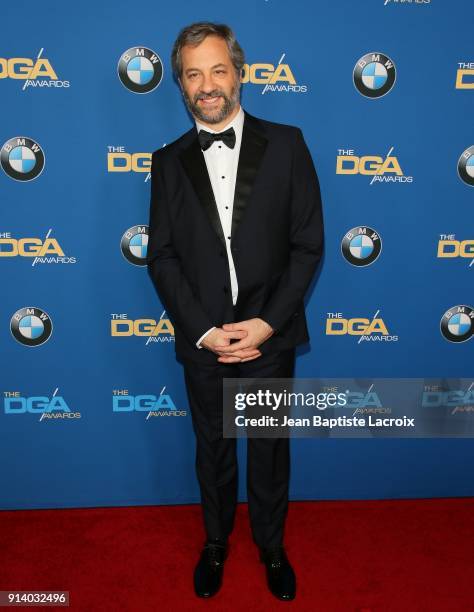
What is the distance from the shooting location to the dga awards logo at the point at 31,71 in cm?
239

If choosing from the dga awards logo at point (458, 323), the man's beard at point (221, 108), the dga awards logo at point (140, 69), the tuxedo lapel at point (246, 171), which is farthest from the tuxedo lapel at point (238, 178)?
the dga awards logo at point (458, 323)

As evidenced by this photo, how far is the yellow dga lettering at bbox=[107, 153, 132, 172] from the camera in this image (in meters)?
2.53

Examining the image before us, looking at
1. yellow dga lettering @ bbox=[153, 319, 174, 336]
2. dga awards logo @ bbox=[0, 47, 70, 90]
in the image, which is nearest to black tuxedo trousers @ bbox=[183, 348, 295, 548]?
yellow dga lettering @ bbox=[153, 319, 174, 336]

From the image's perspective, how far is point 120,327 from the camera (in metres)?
2.76

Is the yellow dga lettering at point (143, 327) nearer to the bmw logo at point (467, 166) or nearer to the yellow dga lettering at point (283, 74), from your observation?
the yellow dga lettering at point (283, 74)

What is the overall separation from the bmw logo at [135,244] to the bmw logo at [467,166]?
1.42 meters

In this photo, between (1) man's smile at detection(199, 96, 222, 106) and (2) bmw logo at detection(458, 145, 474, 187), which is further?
(2) bmw logo at detection(458, 145, 474, 187)

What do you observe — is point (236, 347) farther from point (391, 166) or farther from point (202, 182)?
point (391, 166)

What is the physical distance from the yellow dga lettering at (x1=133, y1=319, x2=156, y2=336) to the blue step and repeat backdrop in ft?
0.09

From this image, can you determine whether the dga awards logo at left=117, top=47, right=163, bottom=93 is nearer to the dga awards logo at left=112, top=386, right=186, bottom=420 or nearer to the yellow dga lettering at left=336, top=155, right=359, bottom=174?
the yellow dga lettering at left=336, top=155, right=359, bottom=174

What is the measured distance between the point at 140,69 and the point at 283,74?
588 millimetres

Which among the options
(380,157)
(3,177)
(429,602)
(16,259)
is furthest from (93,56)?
(429,602)

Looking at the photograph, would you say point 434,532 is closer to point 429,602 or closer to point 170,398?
point 429,602

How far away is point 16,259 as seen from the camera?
2629mm
